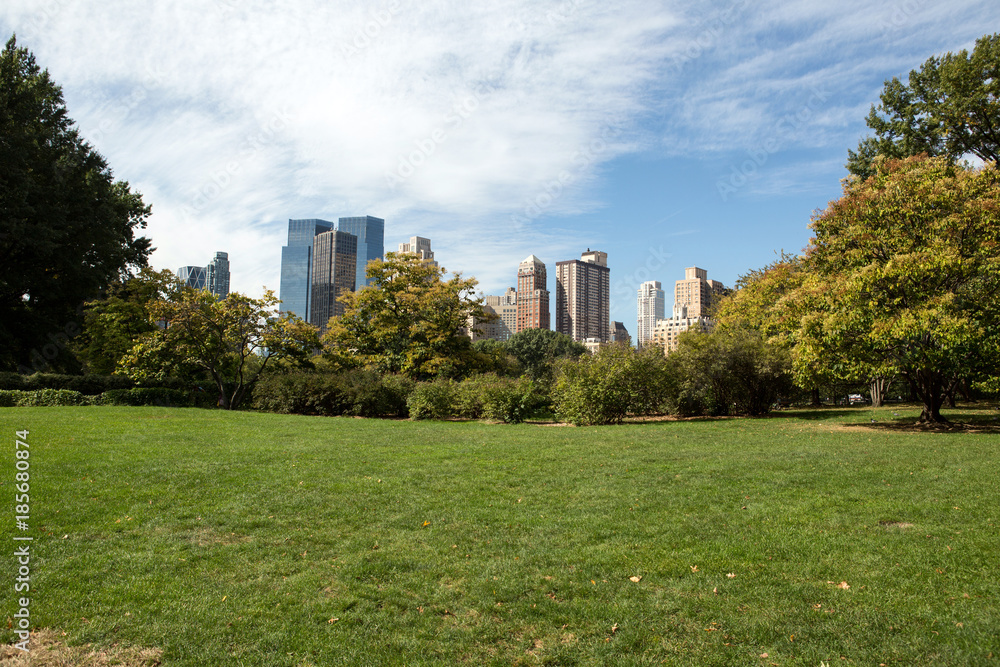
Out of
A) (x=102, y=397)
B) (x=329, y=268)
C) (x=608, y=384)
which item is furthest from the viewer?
(x=329, y=268)

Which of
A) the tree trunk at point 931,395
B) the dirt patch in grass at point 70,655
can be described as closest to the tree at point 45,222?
the dirt patch in grass at point 70,655

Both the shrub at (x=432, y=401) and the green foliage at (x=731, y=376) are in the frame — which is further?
the shrub at (x=432, y=401)

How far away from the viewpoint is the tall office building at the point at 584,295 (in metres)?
144

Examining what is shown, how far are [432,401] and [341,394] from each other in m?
3.95

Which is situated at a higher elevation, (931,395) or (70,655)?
(931,395)

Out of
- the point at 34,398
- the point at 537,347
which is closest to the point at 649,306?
the point at 537,347

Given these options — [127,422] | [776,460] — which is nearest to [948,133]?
[776,460]

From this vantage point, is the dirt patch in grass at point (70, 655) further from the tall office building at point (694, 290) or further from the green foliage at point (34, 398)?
the tall office building at point (694, 290)

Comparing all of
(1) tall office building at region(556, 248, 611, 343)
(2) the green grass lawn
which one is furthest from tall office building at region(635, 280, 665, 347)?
(2) the green grass lawn

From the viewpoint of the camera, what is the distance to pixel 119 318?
25.8 meters

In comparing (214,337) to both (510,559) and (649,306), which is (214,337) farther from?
(649,306)

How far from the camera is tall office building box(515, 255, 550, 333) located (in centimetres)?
11675

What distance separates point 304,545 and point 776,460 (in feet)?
26.2

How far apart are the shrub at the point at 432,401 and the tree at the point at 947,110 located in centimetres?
1774
